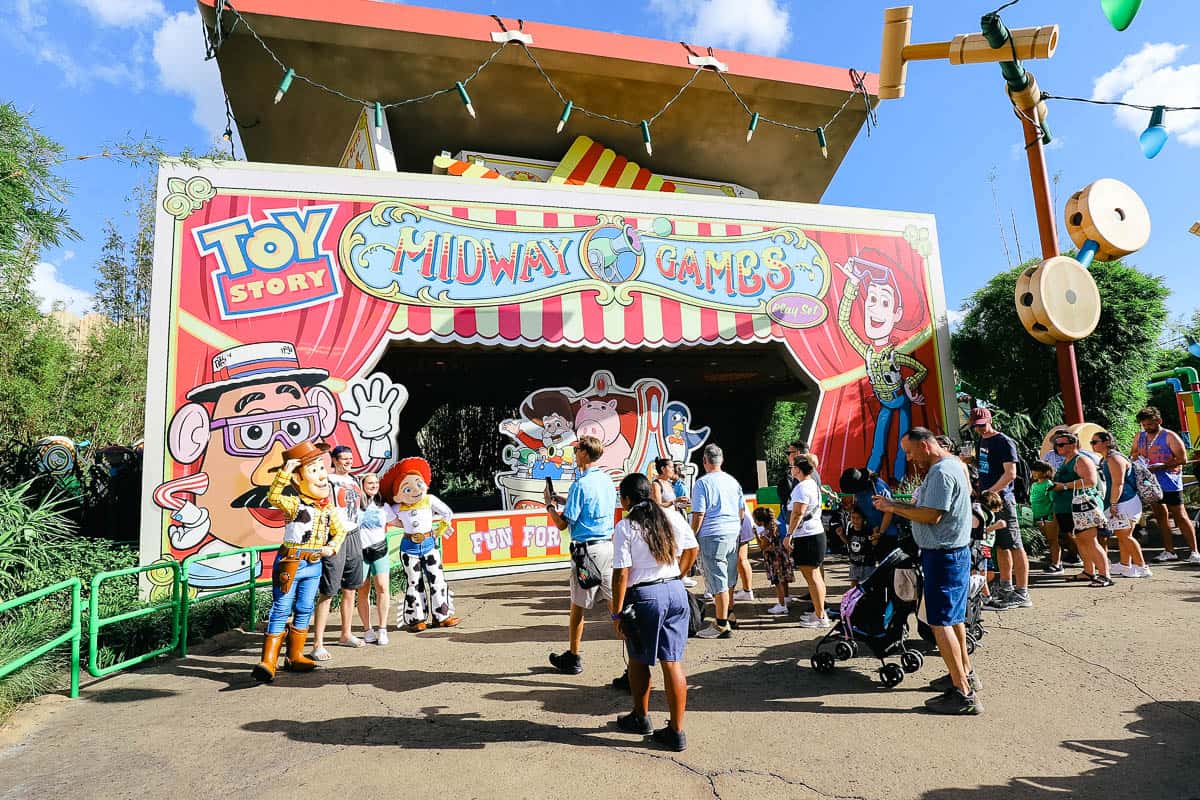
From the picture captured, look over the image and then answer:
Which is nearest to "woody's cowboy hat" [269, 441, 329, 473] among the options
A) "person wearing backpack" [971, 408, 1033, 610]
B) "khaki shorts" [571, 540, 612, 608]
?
"khaki shorts" [571, 540, 612, 608]

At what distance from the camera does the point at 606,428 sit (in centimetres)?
1093

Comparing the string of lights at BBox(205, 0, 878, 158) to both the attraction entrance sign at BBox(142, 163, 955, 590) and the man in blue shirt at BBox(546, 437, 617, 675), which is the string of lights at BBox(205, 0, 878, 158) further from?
the man in blue shirt at BBox(546, 437, 617, 675)

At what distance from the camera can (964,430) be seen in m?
11.4

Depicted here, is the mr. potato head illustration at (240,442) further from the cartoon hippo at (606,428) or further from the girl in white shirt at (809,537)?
the girl in white shirt at (809,537)

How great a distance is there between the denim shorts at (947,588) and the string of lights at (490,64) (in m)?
Result: 8.50

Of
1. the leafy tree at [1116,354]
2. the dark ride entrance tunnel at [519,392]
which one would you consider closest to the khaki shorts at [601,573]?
the dark ride entrance tunnel at [519,392]

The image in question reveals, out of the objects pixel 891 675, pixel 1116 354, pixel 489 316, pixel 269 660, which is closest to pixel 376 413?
pixel 489 316

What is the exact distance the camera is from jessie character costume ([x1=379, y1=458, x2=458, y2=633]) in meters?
6.29

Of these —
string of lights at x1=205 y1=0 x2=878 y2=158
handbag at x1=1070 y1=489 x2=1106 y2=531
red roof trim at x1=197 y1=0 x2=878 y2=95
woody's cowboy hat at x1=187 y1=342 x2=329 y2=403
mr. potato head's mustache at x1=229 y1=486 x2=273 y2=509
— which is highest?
red roof trim at x1=197 y1=0 x2=878 y2=95

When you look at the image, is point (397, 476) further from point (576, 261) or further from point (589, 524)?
point (576, 261)

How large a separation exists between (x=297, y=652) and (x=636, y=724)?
2898 millimetres

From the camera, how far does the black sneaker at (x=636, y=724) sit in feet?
12.4

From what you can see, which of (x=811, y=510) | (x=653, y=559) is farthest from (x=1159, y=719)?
(x=653, y=559)

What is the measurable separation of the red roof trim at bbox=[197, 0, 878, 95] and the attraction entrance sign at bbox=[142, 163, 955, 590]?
271cm
